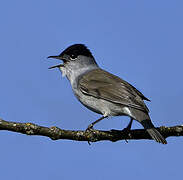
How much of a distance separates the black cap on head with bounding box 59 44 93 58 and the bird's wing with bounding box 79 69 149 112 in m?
0.68

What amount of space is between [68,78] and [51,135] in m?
3.56

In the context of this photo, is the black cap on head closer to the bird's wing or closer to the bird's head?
the bird's head

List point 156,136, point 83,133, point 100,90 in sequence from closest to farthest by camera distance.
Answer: point 83,133 < point 156,136 < point 100,90

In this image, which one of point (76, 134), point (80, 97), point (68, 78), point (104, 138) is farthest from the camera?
point (68, 78)

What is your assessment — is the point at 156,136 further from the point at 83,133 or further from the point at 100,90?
the point at 100,90

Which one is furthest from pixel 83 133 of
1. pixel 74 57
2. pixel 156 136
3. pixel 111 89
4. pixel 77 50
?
pixel 77 50

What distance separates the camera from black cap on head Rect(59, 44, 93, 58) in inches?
315

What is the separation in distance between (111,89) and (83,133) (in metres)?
2.20

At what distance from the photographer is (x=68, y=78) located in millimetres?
7898

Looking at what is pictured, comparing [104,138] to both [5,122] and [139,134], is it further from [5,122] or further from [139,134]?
[5,122]

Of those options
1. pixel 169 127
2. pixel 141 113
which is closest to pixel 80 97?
pixel 141 113

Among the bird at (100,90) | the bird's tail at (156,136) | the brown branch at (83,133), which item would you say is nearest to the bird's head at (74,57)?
the bird at (100,90)

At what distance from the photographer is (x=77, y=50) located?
319 inches

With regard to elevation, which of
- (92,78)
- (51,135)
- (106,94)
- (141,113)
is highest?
(92,78)
